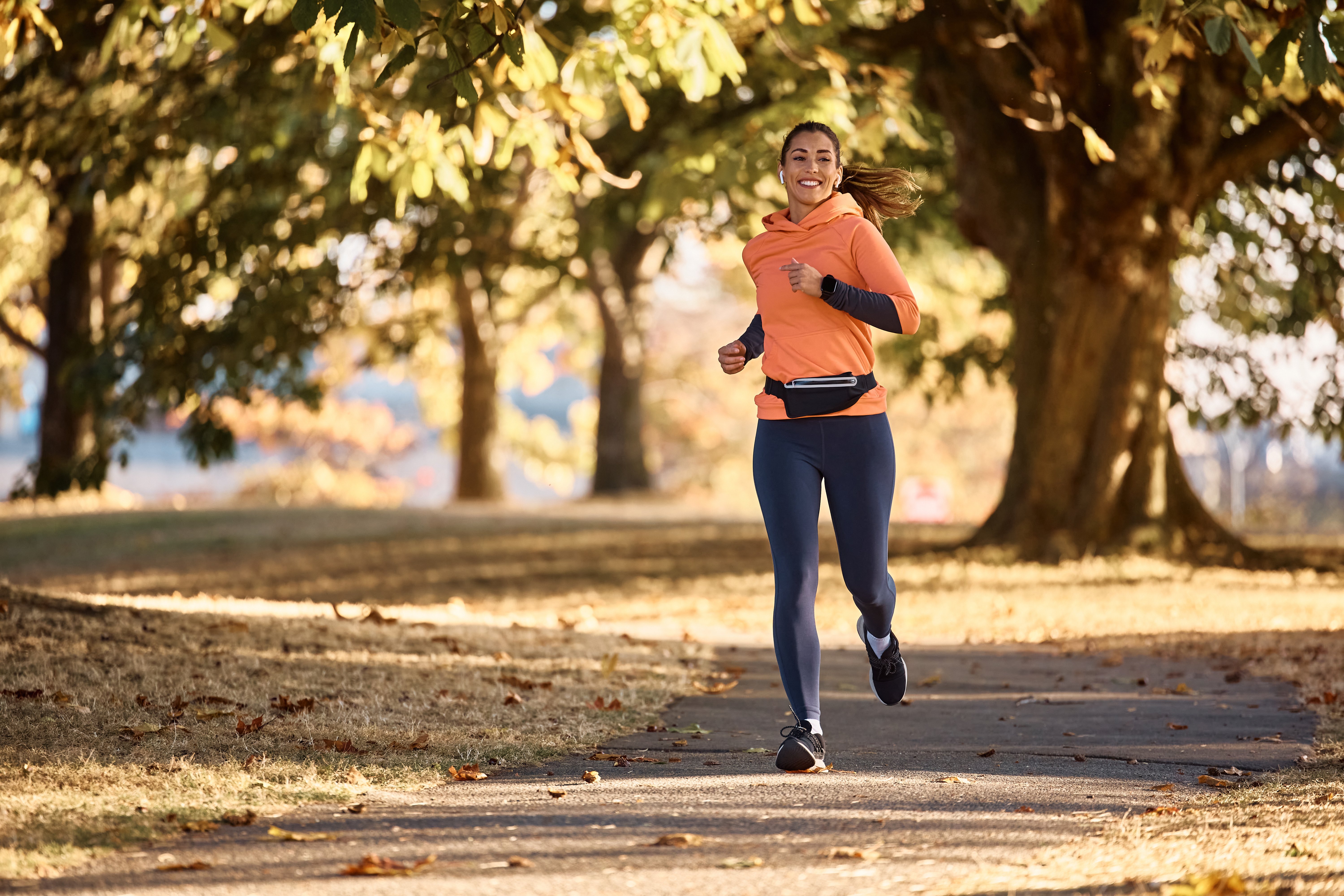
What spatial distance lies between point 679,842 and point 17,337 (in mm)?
23122

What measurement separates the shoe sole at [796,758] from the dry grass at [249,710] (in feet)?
2.98

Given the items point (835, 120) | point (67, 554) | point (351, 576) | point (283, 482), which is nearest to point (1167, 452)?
point (835, 120)

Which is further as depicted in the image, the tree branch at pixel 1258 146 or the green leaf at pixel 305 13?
the tree branch at pixel 1258 146

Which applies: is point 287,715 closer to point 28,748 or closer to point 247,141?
point 28,748

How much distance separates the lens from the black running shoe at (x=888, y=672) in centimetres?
494

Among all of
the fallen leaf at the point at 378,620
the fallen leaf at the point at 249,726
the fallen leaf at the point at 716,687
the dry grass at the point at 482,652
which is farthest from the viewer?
the fallen leaf at the point at 378,620

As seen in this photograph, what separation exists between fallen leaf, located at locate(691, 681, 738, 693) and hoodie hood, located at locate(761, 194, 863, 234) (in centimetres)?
270

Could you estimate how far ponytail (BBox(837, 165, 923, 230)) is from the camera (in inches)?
192

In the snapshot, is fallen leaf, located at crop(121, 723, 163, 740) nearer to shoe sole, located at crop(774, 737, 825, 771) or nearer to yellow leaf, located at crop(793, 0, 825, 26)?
shoe sole, located at crop(774, 737, 825, 771)

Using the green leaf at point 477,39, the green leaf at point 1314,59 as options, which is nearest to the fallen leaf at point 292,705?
the green leaf at point 477,39

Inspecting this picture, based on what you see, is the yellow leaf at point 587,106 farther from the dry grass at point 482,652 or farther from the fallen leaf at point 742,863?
the fallen leaf at point 742,863

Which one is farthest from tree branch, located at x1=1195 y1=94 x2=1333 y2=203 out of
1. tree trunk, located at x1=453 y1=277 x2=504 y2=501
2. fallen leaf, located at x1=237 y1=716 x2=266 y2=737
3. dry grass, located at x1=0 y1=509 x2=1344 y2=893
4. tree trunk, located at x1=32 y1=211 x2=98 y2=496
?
tree trunk, located at x1=32 y1=211 x2=98 y2=496

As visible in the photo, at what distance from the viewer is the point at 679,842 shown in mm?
3633

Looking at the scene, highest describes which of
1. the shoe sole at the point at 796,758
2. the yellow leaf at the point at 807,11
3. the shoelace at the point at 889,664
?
the yellow leaf at the point at 807,11
